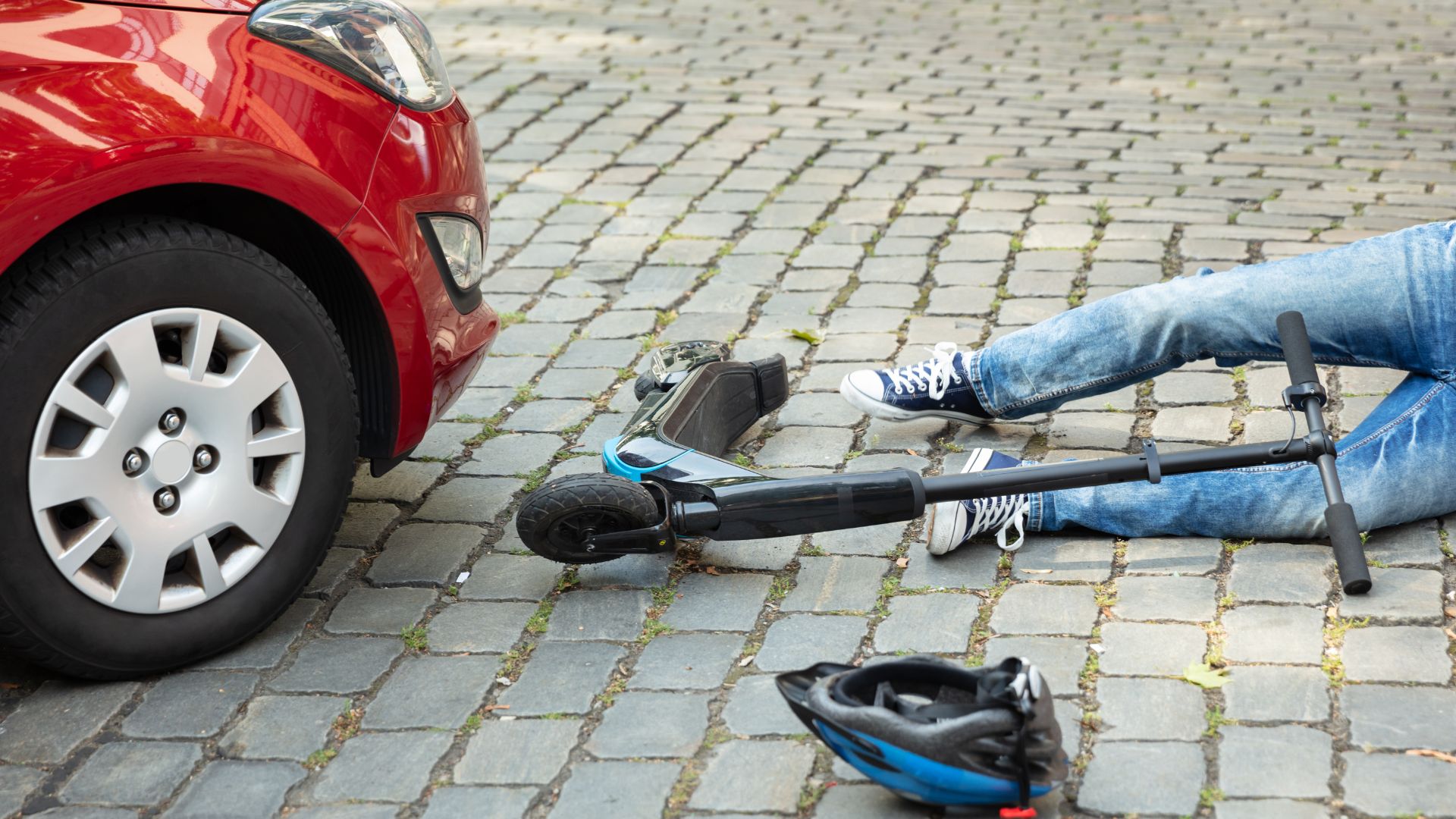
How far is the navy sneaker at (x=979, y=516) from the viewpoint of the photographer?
3195 mm

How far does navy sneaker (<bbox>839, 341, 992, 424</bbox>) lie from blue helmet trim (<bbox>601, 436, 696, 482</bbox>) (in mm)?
717

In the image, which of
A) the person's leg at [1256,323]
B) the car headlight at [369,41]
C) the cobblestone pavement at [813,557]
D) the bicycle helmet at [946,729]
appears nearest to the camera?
the bicycle helmet at [946,729]

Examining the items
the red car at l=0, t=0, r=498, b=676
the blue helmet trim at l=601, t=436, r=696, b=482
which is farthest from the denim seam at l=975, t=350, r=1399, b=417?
the red car at l=0, t=0, r=498, b=676

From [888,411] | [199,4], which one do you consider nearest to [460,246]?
[199,4]

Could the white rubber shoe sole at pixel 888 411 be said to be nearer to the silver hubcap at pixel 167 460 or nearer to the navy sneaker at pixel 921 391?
the navy sneaker at pixel 921 391

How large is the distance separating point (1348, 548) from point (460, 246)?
1895 mm

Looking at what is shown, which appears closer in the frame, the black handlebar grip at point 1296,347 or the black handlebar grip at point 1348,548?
the black handlebar grip at point 1348,548

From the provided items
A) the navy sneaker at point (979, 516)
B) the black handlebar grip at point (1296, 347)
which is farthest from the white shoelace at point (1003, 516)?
the black handlebar grip at point (1296, 347)

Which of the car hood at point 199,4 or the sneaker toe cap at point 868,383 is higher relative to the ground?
the car hood at point 199,4

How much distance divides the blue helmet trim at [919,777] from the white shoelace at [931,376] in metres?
1.52

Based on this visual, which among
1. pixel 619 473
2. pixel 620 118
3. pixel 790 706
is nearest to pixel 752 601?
pixel 619 473

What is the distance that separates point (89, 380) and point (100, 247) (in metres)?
0.24

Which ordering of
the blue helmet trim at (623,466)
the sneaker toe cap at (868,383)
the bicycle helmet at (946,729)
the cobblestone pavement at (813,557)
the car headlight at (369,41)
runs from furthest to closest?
the sneaker toe cap at (868,383) < the blue helmet trim at (623,466) < the car headlight at (369,41) < the cobblestone pavement at (813,557) < the bicycle helmet at (946,729)

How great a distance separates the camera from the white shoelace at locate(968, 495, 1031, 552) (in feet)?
10.6
